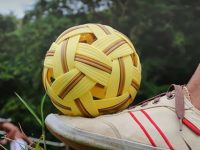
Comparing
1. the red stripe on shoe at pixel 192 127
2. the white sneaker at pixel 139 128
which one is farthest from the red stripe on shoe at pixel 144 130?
the red stripe on shoe at pixel 192 127

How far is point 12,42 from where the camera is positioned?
9695 mm

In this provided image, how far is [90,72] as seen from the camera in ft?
5.47

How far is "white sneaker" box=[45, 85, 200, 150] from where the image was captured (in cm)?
156

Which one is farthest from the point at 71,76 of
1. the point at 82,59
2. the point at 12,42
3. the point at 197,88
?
the point at 12,42

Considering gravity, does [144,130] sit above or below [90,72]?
below

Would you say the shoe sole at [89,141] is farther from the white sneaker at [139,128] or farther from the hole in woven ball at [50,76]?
the hole in woven ball at [50,76]

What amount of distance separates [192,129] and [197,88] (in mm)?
128

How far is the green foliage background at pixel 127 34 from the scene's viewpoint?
882cm

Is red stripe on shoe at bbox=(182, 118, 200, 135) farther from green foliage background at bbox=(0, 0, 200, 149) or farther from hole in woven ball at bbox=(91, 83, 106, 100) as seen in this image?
green foliage background at bbox=(0, 0, 200, 149)

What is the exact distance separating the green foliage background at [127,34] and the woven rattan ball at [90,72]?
21.6ft

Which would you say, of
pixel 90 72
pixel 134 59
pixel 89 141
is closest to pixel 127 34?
pixel 134 59

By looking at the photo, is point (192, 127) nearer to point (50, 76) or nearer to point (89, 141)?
point (89, 141)

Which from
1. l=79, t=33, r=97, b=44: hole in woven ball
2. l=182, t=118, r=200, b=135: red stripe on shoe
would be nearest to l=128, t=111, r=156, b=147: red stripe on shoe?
l=182, t=118, r=200, b=135: red stripe on shoe

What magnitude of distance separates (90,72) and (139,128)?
0.20 m
